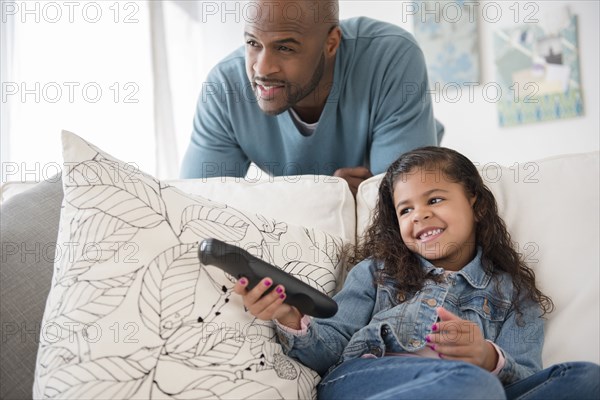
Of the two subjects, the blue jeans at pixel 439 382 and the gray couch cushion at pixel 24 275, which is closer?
the blue jeans at pixel 439 382

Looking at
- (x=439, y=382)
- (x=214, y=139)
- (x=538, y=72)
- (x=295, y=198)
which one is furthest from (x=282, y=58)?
(x=538, y=72)

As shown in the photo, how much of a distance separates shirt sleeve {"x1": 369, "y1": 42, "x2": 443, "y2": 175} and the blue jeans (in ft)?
2.54

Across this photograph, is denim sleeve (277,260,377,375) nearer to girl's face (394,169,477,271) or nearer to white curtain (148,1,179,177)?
girl's face (394,169,477,271)

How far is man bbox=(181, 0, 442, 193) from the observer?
1772 millimetres

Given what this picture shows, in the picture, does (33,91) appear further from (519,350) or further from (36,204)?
(519,350)

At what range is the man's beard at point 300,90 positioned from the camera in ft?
5.97

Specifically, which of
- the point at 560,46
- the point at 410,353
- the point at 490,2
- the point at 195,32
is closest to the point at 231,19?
the point at 195,32

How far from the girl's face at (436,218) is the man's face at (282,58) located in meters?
0.59

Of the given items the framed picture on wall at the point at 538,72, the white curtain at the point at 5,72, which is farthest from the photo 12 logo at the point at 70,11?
the framed picture on wall at the point at 538,72

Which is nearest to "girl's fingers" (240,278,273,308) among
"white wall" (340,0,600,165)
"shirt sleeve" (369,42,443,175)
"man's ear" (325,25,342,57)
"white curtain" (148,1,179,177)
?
"shirt sleeve" (369,42,443,175)

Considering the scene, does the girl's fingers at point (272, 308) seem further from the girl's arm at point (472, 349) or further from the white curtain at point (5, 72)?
the white curtain at point (5, 72)

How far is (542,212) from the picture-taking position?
1.32 metres

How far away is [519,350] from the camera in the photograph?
3.77ft

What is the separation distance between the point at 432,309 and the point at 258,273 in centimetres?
34
